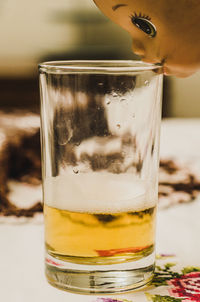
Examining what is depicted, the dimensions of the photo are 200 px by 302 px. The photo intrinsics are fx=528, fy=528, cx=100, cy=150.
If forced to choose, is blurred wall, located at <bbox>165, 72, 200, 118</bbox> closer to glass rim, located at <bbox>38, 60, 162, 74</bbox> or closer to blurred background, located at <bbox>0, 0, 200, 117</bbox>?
blurred background, located at <bbox>0, 0, 200, 117</bbox>

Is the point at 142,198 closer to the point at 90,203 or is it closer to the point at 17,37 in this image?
the point at 90,203

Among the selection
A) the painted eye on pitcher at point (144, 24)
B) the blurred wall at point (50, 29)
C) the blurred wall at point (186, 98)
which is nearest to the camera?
the painted eye on pitcher at point (144, 24)

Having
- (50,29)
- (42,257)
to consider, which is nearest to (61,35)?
(50,29)

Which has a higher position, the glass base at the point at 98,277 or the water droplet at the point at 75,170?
the water droplet at the point at 75,170

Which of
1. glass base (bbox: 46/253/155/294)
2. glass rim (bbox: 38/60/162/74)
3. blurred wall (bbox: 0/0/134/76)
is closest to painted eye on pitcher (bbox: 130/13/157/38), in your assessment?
glass rim (bbox: 38/60/162/74)

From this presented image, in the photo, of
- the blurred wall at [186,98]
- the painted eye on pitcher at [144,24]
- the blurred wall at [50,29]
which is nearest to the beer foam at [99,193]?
the painted eye on pitcher at [144,24]

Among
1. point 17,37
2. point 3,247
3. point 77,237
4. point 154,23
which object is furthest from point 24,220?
point 17,37

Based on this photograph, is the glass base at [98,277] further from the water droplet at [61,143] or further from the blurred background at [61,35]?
the blurred background at [61,35]
